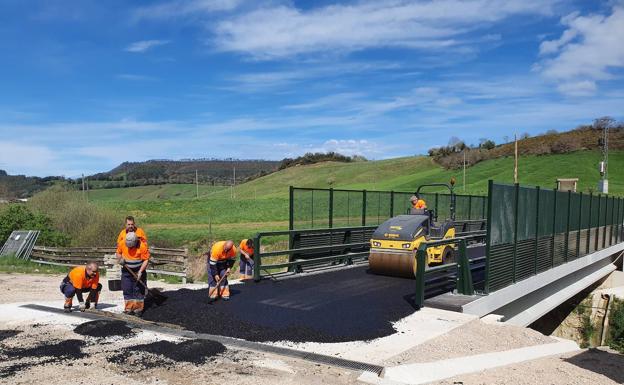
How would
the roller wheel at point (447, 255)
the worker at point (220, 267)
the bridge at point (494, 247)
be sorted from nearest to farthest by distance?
the bridge at point (494, 247), the worker at point (220, 267), the roller wheel at point (447, 255)

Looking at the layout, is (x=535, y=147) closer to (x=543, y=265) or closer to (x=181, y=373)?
(x=543, y=265)

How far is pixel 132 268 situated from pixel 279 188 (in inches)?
3892

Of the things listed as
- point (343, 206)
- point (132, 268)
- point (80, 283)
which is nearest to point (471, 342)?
point (132, 268)

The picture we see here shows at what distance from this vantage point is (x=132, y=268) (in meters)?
9.61

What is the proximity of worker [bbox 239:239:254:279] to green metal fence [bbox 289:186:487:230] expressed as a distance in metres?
1.46

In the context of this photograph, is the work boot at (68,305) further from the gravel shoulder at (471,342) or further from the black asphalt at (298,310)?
the gravel shoulder at (471,342)

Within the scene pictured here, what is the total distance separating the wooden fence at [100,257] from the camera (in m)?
19.2

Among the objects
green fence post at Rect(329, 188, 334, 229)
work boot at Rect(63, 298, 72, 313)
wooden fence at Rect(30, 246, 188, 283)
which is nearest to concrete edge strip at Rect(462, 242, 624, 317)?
green fence post at Rect(329, 188, 334, 229)

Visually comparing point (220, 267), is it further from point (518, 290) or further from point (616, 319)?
point (616, 319)

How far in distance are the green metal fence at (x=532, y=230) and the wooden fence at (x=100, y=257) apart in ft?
36.9

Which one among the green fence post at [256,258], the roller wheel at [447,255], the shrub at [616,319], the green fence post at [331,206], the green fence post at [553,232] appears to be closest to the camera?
the green fence post at [256,258]

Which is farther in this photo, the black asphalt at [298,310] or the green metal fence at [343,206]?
the green metal fence at [343,206]

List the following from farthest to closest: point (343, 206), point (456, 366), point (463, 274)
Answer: point (343, 206) → point (463, 274) → point (456, 366)

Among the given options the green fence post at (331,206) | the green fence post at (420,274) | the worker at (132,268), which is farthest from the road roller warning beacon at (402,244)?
→ the worker at (132,268)
